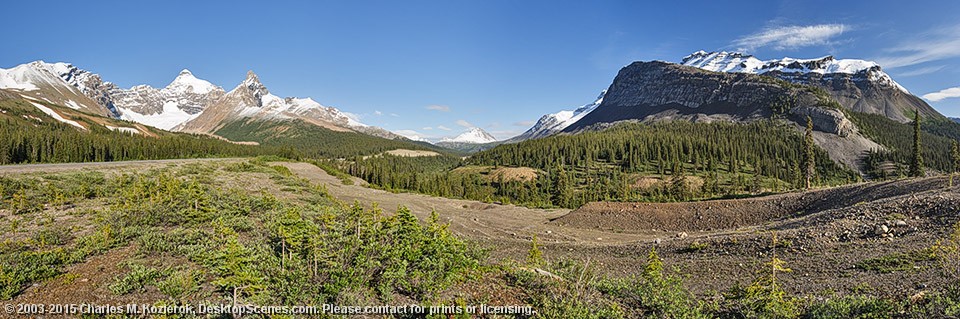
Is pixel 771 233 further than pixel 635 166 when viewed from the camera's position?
No

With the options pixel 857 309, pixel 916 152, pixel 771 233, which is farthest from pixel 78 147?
pixel 916 152

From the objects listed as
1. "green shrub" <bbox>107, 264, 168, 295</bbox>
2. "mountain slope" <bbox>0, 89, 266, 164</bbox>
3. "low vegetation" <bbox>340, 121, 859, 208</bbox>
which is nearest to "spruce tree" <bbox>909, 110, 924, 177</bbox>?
"low vegetation" <bbox>340, 121, 859, 208</bbox>

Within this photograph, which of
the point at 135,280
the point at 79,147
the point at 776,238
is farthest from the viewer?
the point at 79,147

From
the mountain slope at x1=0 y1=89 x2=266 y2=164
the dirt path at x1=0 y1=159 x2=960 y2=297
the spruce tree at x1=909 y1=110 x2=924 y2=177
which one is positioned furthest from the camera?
the mountain slope at x1=0 y1=89 x2=266 y2=164

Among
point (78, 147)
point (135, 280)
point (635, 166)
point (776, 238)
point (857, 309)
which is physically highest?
point (78, 147)

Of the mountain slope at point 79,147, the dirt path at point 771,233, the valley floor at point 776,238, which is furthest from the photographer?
the mountain slope at point 79,147

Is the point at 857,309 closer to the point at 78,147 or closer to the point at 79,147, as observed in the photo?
the point at 78,147

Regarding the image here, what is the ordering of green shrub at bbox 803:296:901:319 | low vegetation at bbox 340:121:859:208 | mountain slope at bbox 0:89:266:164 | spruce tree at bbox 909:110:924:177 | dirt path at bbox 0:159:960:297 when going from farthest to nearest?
low vegetation at bbox 340:121:859:208 → mountain slope at bbox 0:89:266:164 → spruce tree at bbox 909:110:924:177 → dirt path at bbox 0:159:960:297 → green shrub at bbox 803:296:901:319

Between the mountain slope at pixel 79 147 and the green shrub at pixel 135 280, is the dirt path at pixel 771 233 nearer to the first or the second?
the green shrub at pixel 135 280

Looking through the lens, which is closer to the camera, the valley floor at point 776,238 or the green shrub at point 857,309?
the green shrub at point 857,309

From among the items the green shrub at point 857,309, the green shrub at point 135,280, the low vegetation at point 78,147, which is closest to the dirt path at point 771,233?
the green shrub at point 857,309

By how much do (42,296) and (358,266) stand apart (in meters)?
6.43

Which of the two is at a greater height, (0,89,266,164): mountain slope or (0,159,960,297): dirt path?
(0,89,266,164): mountain slope

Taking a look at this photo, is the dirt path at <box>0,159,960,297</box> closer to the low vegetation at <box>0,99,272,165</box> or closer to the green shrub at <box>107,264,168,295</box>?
the green shrub at <box>107,264,168,295</box>
